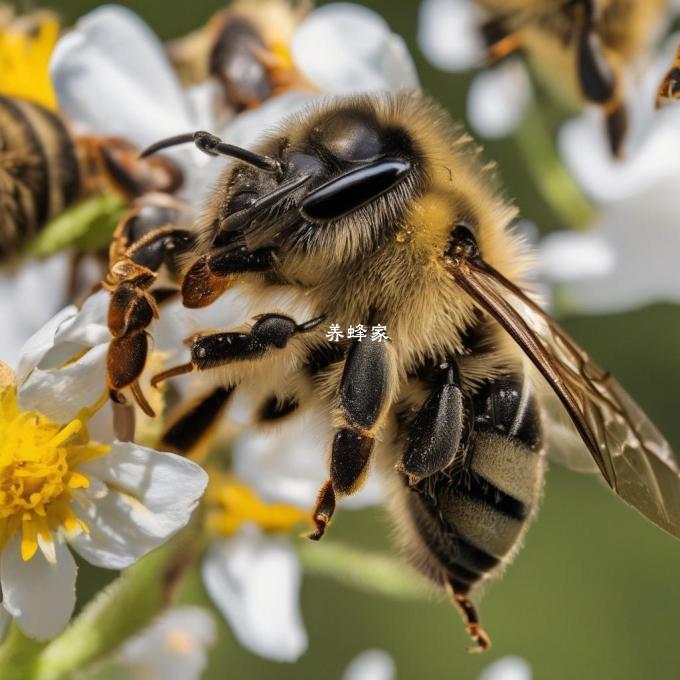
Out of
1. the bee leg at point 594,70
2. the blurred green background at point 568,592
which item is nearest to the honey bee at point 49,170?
the bee leg at point 594,70

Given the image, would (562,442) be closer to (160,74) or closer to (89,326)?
(89,326)

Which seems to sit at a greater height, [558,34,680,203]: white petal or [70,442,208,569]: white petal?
[70,442,208,569]: white petal

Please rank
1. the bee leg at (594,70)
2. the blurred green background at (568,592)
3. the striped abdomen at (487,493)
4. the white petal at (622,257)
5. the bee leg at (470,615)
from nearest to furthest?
the striped abdomen at (487,493) < the bee leg at (470,615) < the bee leg at (594,70) < the white petal at (622,257) < the blurred green background at (568,592)

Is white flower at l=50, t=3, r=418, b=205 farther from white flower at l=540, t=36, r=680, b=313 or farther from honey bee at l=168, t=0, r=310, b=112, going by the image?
white flower at l=540, t=36, r=680, b=313

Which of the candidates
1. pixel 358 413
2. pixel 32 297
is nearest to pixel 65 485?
pixel 358 413

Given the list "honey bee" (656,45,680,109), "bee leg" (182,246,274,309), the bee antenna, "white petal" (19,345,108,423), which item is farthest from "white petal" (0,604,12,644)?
"honey bee" (656,45,680,109)

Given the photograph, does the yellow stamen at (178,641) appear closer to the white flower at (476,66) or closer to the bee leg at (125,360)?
the bee leg at (125,360)

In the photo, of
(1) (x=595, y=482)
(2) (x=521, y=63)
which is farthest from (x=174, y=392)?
(1) (x=595, y=482)
